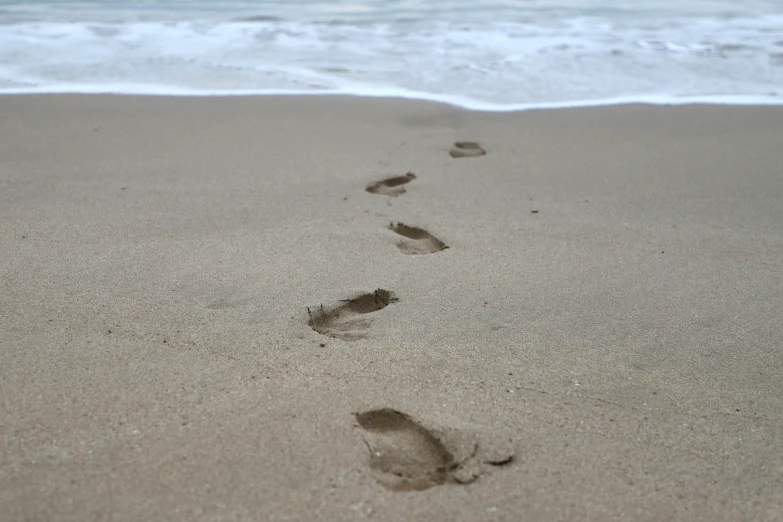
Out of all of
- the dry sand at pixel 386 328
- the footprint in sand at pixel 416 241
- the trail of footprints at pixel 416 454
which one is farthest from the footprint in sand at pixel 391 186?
the trail of footprints at pixel 416 454

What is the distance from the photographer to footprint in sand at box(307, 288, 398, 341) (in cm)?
202

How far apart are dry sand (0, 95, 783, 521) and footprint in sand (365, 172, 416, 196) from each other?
1.3 inches

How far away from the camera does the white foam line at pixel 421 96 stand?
4.34 m

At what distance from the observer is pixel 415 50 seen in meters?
5.97

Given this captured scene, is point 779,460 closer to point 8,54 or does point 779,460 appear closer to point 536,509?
point 536,509

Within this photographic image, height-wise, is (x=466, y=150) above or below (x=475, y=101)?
below

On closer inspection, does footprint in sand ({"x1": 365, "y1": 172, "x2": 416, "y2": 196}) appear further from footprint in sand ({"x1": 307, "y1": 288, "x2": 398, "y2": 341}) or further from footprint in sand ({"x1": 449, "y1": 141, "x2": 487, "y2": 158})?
footprint in sand ({"x1": 307, "y1": 288, "x2": 398, "y2": 341})

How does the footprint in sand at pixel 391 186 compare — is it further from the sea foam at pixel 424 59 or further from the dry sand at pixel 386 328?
the sea foam at pixel 424 59

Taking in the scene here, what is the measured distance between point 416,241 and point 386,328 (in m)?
0.65

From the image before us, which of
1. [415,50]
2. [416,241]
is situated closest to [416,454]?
[416,241]

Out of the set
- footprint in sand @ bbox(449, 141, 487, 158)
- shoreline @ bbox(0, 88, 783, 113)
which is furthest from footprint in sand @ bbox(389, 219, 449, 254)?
shoreline @ bbox(0, 88, 783, 113)

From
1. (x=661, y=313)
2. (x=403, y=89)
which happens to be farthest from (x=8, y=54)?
(x=661, y=313)

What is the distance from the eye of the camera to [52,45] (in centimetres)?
598

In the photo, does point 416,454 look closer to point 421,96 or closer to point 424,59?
point 421,96
